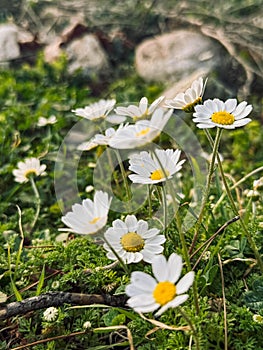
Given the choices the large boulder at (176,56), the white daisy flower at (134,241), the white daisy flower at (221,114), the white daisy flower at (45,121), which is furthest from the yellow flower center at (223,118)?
the large boulder at (176,56)

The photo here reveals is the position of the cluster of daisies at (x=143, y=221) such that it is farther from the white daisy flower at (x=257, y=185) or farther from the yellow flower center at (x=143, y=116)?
the white daisy flower at (x=257, y=185)

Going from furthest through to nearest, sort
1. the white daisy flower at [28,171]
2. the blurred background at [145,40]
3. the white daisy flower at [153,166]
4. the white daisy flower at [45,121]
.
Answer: the blurred background at [145,40], the white daisy flower at [45,121], the white daisy flower at [28,171], the white daisy flower at [153,166]

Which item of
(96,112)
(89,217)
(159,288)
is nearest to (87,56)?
(96,112)

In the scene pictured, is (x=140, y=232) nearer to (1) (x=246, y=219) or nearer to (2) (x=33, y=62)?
(1) (x=246, y=219)

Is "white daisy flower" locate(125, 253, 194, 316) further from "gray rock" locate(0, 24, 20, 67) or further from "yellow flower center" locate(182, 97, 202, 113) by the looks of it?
"gray rock" locate(0, 24, 20, 67)

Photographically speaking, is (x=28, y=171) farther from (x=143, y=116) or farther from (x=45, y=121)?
(x=143, y=116)

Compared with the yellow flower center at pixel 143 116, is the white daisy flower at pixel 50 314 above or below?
below
